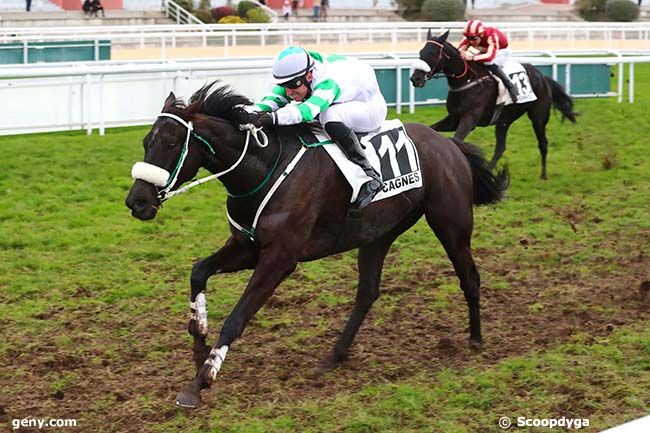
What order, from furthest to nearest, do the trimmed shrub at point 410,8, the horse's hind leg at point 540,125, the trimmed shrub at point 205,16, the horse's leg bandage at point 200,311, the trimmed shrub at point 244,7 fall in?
the trimmed shrub at point 410,8
the trimmed shrub at point 244,7
the trimmed shrub at point 205,16
the horse's hind leg at point 540,125
the horse's leg bandage at point 200,311

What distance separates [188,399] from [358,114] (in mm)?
1681

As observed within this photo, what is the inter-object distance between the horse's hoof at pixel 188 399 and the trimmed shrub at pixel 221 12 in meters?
27.8

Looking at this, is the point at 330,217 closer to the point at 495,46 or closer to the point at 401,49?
the point at 495,46

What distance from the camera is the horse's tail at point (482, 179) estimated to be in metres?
6.35

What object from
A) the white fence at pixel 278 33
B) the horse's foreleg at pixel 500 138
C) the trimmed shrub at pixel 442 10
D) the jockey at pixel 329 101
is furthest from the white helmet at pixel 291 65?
the trimmed shrub at pixel 442 10

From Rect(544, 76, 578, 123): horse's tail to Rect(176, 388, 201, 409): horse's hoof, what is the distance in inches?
317

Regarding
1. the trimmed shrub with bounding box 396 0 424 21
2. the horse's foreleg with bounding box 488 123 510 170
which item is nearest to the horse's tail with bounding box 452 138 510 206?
the horse's foreleg with bounding box 488 123 510 170

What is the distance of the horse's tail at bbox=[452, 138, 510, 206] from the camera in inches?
250

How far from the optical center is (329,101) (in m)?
5.38

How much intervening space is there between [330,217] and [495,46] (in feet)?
19.8

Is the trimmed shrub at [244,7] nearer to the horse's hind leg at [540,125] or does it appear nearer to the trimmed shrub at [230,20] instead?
the trimmed shrub at [230,20]

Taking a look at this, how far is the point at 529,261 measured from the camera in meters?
8.16

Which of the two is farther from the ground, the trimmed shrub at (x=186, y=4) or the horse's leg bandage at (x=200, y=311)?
the trimmed shrub at (x=186, y=4)

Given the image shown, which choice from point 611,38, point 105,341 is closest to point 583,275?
point 105,341
